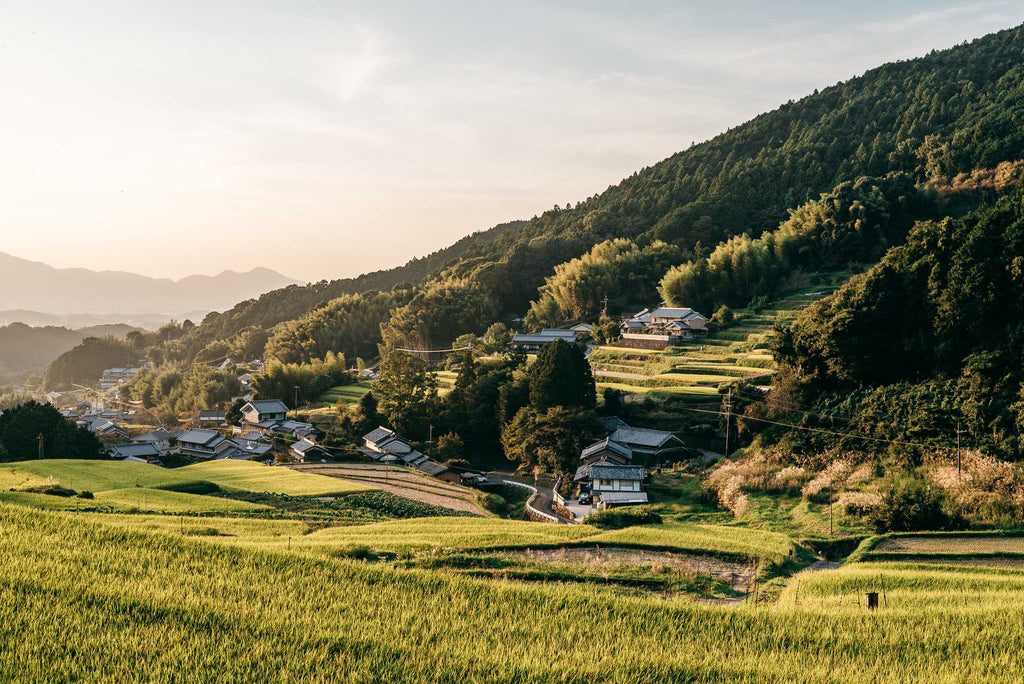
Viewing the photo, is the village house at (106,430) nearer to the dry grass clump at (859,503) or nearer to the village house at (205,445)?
the village house at (205,445)

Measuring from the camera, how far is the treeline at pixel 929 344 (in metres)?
22.6

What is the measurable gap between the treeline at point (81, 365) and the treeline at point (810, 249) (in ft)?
301

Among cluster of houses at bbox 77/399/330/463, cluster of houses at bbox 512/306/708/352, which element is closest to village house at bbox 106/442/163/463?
cluster of houses at bbox 77/399/330/463

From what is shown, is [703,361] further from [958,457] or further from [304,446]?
[304,446]

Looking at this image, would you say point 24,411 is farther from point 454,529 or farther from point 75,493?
point 454,529

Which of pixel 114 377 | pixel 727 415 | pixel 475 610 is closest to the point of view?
pixel 475 610

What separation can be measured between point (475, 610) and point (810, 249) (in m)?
54.9

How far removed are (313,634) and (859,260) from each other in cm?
5677

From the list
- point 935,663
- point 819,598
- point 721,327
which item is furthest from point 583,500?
point 721,327

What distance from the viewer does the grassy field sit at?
587cm

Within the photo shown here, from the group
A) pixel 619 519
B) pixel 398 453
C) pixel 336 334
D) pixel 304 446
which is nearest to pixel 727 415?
pixel 619 519

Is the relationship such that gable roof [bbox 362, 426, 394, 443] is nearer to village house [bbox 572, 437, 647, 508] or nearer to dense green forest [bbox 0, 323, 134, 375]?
village house [bbox 572, 437, 647, 508]

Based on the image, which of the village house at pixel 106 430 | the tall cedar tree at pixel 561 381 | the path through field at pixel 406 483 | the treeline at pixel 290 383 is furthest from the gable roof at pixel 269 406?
the tall cedar tree at pixel 561 381

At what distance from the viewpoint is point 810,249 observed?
55.7 meters
